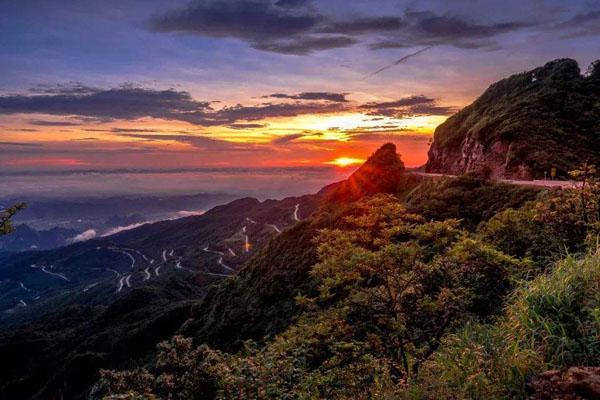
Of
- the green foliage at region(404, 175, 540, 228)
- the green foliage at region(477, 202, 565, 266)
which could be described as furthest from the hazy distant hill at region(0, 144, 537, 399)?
the green foliage at region(477, 202, 565, 266)

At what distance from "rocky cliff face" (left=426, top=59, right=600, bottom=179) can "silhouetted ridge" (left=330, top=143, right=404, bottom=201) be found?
1075cm

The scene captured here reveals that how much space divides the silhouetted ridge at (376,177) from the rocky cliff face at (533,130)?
10.8m

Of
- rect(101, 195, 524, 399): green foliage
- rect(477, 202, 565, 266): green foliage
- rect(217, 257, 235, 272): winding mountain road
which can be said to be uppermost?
rect(477, 202, 565, 266): green foliage

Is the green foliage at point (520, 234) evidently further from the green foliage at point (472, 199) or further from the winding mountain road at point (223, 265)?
the winding mountain road at point (223, 265)

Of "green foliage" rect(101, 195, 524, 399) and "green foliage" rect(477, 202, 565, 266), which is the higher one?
"green foliage" rect(477, 202, 565, 266)

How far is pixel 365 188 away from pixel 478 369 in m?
59.1

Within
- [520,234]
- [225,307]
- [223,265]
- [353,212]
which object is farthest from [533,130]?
[223,265]

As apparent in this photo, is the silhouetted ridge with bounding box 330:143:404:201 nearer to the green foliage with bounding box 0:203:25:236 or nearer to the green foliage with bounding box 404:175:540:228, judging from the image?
the green foliage with bounding box 404:175:540:228

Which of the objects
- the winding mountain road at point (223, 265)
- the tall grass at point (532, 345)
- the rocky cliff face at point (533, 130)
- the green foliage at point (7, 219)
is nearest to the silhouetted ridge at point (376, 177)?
the rocky cliff face at point (533, 130)

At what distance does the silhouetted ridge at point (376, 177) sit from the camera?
209 ft

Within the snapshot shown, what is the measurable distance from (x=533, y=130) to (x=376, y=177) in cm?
2146

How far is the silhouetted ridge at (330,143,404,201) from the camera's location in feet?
209

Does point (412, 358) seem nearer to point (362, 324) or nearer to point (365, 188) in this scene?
point (362, 324)

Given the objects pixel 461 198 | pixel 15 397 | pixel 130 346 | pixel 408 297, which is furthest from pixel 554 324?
pixel 15 397
